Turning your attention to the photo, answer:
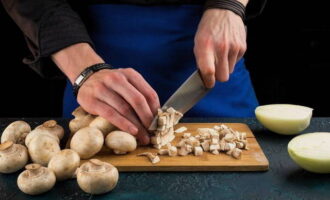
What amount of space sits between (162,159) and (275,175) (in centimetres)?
27

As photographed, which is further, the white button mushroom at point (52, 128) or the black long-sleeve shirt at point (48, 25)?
the black long-sleeve shirt at point (48, 25)

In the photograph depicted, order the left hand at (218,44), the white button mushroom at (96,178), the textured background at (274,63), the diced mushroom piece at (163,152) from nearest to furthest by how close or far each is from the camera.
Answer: the white button mushroom at (96,178) < the diced mushroom piece at (163,152) < the left hand at (218,44) < the textured background at (274,63)

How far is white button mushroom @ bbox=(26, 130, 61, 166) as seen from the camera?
122 centimetres

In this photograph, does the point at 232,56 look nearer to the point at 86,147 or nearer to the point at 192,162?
the point at 192,162

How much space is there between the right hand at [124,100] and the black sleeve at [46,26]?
7.5 inches

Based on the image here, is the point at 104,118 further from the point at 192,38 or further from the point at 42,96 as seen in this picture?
the point at 42,96

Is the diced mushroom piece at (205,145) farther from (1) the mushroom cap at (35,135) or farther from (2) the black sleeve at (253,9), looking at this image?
(2) the black sleeve at (253,9)

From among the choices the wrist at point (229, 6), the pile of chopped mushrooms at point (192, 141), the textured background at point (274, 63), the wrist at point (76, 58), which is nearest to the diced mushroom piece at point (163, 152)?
the pile of chopped mushrooms at point (192, 141)

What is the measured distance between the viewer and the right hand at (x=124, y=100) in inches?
52.5

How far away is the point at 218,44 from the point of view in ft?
4.74

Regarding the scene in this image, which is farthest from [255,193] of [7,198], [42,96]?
[42,96]

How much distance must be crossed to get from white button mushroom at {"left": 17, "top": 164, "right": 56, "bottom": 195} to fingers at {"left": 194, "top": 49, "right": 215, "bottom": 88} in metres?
0.49

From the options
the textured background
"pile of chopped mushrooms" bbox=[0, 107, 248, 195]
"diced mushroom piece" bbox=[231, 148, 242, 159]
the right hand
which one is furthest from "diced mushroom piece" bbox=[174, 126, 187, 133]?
the textured background

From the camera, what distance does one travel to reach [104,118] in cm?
136
